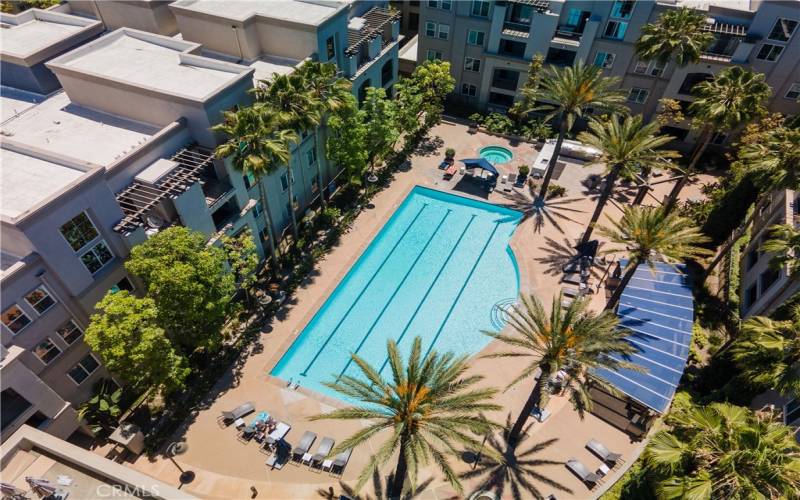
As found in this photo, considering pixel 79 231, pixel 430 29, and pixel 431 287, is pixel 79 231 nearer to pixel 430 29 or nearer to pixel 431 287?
pixel 431 287

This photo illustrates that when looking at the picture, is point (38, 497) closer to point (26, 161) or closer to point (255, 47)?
point (26, 161)

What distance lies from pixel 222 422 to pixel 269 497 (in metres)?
6.00

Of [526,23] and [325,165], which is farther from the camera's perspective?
[526,23]

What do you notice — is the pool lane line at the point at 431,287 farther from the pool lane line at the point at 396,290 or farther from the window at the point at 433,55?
the window at the point at 433,55

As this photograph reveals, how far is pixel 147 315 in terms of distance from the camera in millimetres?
25094

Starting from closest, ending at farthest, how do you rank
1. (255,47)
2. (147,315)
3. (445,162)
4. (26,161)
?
(147,315) < (26,161) < (255,47) < (445,162)

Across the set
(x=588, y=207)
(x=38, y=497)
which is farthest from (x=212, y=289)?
(x=588, y=207)

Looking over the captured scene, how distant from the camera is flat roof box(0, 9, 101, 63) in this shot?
3606cm

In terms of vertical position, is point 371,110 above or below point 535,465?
above

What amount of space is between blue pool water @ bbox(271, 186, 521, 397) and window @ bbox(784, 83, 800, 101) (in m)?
30.8

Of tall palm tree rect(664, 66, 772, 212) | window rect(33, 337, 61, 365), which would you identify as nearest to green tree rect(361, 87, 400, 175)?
tall palm tree rect(664, 66, 772, 212)

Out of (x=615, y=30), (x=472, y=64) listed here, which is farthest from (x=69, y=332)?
(x=615, y=30)

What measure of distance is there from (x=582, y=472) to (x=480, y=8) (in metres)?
47.6

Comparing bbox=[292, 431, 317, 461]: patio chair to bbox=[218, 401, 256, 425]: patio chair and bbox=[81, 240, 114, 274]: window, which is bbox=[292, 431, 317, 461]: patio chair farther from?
bbox=[81, 240, 114, 274]: window
